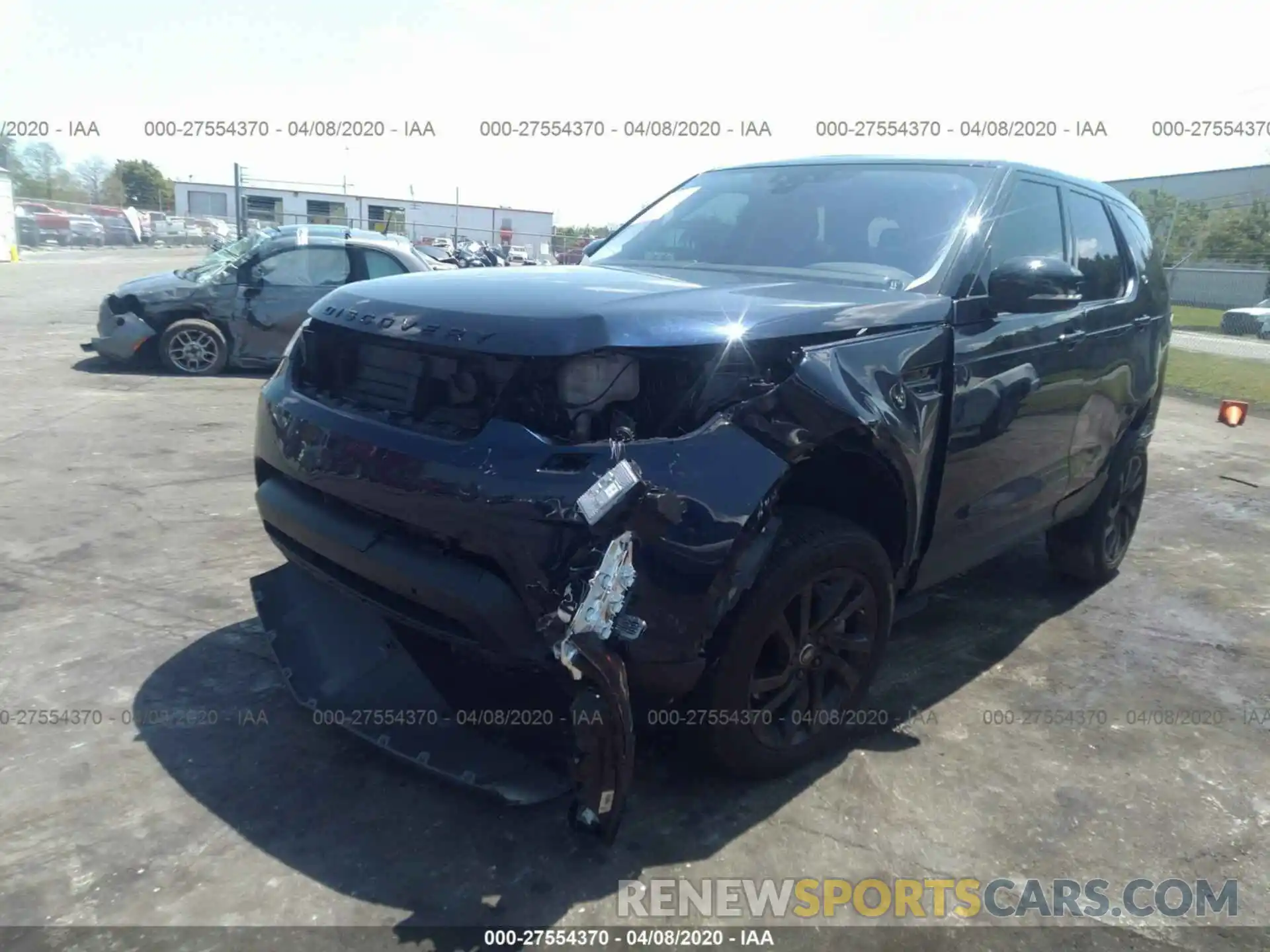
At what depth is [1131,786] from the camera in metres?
3.12

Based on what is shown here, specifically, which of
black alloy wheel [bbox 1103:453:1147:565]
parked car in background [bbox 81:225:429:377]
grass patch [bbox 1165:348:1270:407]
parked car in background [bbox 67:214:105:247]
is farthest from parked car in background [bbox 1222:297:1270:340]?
parked car in background [bbox 67:214:105:247]

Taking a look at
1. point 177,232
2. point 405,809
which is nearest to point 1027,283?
point 405,809

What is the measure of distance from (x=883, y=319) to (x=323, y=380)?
1.76 metres

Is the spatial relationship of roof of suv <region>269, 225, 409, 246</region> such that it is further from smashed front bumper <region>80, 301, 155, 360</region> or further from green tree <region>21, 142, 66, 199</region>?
green tree <region>21, 142, 66, 199</region>

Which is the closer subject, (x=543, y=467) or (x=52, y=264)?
(x=543, y=467)

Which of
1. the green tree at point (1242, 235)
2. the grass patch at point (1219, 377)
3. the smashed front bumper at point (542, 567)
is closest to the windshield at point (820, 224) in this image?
the smashed front bumper at point (542, 567)

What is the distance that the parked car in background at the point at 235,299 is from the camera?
32.0 ft

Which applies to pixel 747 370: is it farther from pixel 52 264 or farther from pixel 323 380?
pixel 52 264

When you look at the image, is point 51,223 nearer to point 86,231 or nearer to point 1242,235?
point 86,231

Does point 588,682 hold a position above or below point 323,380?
below

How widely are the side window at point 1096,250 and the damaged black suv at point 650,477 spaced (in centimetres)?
67

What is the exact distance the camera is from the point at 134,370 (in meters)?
9.89

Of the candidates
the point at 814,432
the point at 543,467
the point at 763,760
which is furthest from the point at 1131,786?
the point at 543,467

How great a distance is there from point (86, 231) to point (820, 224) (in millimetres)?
38347
